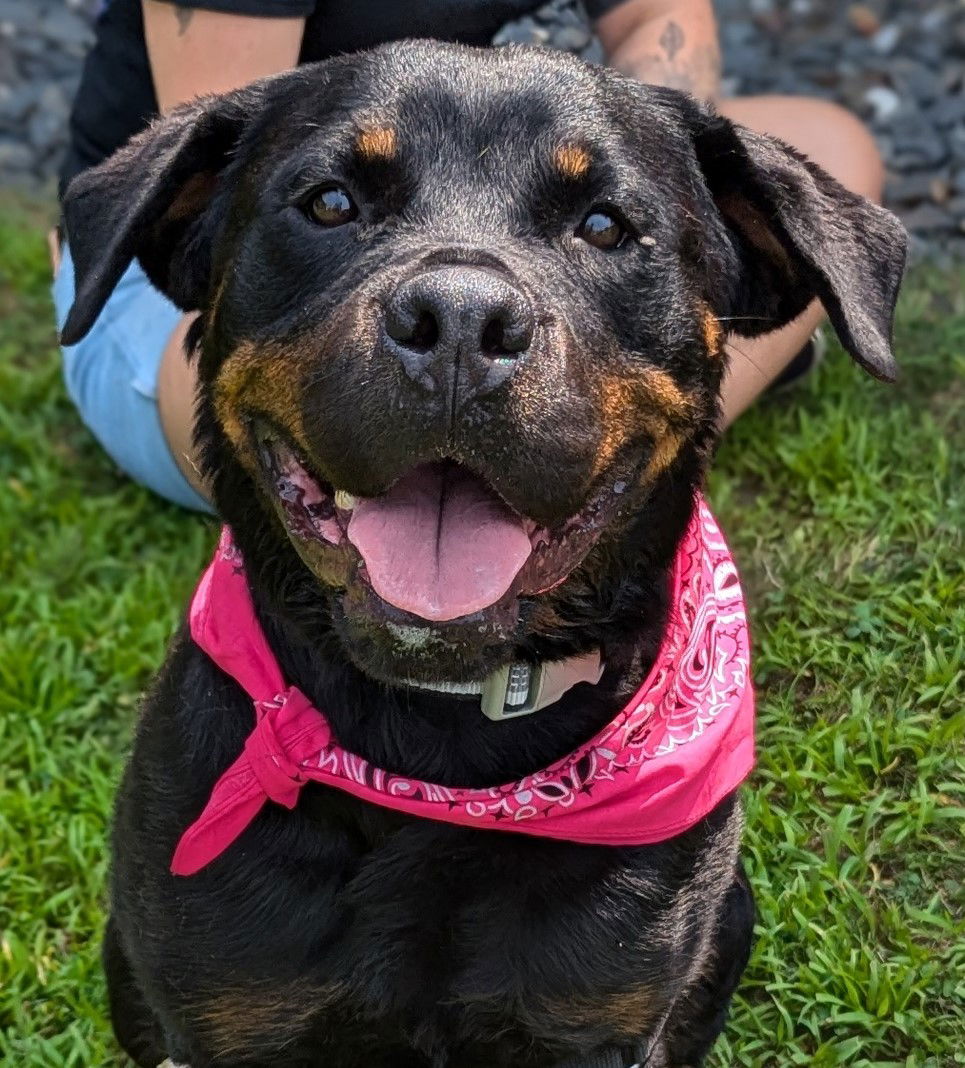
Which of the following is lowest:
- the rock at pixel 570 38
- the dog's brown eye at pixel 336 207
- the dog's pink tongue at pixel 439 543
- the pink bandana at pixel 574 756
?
the pink bandana at pixel 574 756

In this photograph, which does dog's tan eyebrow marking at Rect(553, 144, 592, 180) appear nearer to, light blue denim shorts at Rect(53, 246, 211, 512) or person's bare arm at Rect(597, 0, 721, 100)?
person's bare arm at Rect(597, 0, 721, 100)

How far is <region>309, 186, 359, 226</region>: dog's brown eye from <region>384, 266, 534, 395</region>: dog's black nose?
40cm

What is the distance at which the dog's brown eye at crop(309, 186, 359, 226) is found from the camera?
97.3 inches

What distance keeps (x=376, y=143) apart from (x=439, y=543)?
0.68m

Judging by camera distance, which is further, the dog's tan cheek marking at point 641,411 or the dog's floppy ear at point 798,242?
the dog's floppy ear at point 798,242

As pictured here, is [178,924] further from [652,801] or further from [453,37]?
[453,37]

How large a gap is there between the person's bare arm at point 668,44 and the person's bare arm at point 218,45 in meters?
1.07

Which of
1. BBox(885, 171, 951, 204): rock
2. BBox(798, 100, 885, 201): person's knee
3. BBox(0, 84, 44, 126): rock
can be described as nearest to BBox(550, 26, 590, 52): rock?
BBox(798, 100, 885, 201): person's knee

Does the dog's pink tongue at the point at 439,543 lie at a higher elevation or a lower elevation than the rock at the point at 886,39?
higher

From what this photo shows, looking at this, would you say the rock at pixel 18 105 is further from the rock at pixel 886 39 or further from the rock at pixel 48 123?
the rock at pixel 886 39

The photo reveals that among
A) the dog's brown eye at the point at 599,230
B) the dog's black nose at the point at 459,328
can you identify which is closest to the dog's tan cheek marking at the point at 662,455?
the dog's brown eye at the point at 599,230

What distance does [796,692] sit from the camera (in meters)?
3.64

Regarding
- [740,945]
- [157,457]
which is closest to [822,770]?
[740,945]

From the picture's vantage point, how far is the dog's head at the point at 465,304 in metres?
2.18
